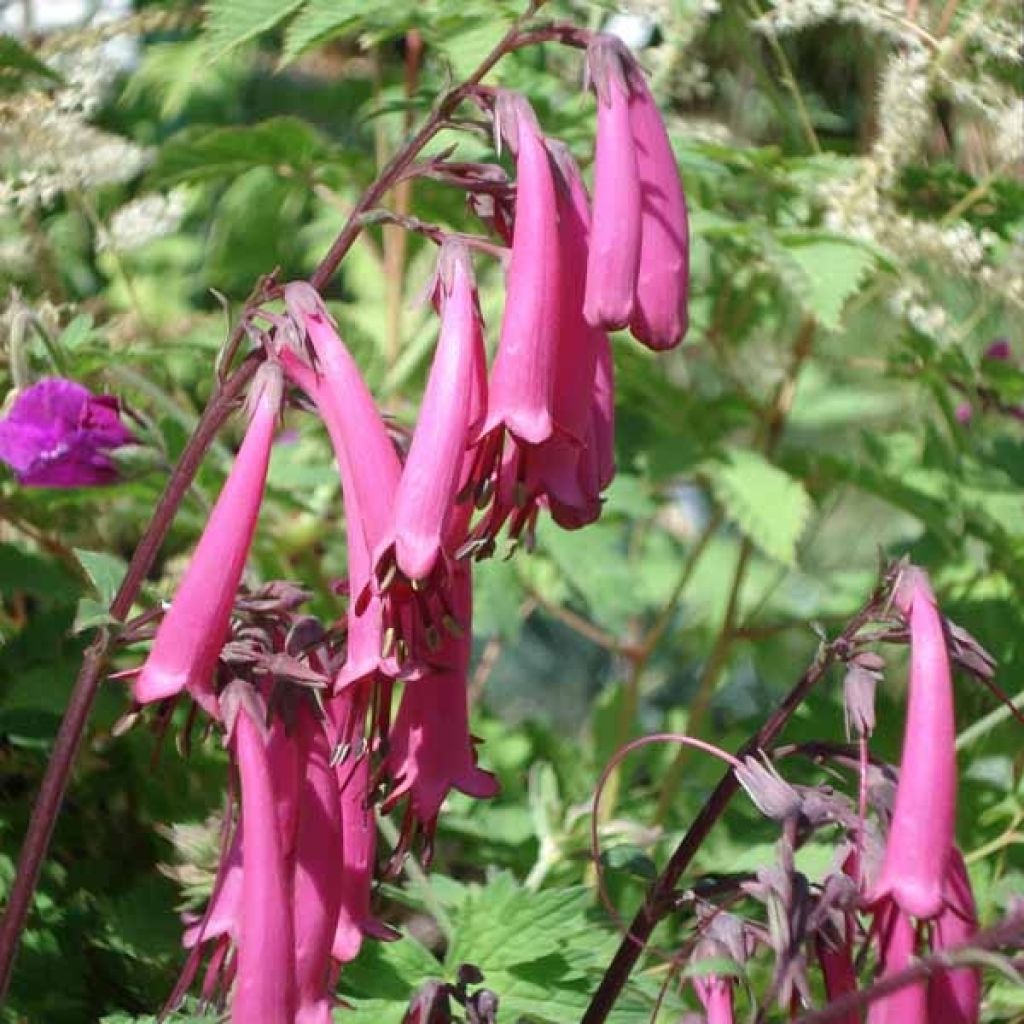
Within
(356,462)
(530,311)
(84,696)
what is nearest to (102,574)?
(84,696)

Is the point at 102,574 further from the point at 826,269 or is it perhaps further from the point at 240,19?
the point at 826,269

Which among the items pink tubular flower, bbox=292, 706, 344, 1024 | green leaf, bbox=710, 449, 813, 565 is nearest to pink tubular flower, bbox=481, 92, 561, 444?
pink tubular flower, bbox=292, 706, 344, 1024

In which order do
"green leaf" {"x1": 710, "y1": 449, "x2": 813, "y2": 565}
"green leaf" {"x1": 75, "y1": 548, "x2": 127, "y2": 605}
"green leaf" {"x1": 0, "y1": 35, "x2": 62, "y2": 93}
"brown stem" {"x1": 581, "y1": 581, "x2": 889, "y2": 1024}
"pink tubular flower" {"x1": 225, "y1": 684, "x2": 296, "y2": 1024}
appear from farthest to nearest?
1. "green leaf" {"x1": 710, "y1": 449, "x2": 813, "y2": 565}
2. "green leaf" {"x1": 0, "y1": 35, "x2": 62, "y2": 93}
3. "green leaf" {"x1": 75, "y1": 548, "x2": 127, "y2": 605}
4. "brown stem" {"x1": 581, "y1": 581, "x2": 889, "y2": 1024}
5. "pink tubular flower" {"x1": 225, "y1": 684, "x2": 296, "y2": 1024}

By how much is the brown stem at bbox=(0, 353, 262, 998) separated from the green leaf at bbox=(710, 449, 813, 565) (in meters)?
0.85

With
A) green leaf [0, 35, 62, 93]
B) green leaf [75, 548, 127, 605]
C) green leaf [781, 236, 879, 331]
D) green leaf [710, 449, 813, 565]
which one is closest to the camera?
green leaf [75, 548, 127, 605]

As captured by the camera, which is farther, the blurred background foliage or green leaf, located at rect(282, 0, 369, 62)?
green leaf, located at rect(282, 0, 369, 62)

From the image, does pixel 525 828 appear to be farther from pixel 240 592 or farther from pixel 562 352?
pixel 562 352

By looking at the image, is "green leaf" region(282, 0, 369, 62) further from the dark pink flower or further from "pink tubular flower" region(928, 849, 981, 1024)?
"pink tubular flower" region(928, 849, 981, 1024)

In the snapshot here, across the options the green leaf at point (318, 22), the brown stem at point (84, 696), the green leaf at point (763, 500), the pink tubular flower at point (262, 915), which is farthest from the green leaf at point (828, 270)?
the pink tubular flower at point (262, 915)

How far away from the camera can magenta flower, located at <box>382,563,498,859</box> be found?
120cm

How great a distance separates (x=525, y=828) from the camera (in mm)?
2066

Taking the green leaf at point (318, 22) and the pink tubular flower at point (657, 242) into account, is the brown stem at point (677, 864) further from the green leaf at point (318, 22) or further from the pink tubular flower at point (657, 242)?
the green leaf at point (318, 22)

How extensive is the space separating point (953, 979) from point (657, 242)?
0.47 meters

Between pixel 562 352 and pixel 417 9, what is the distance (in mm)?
795
